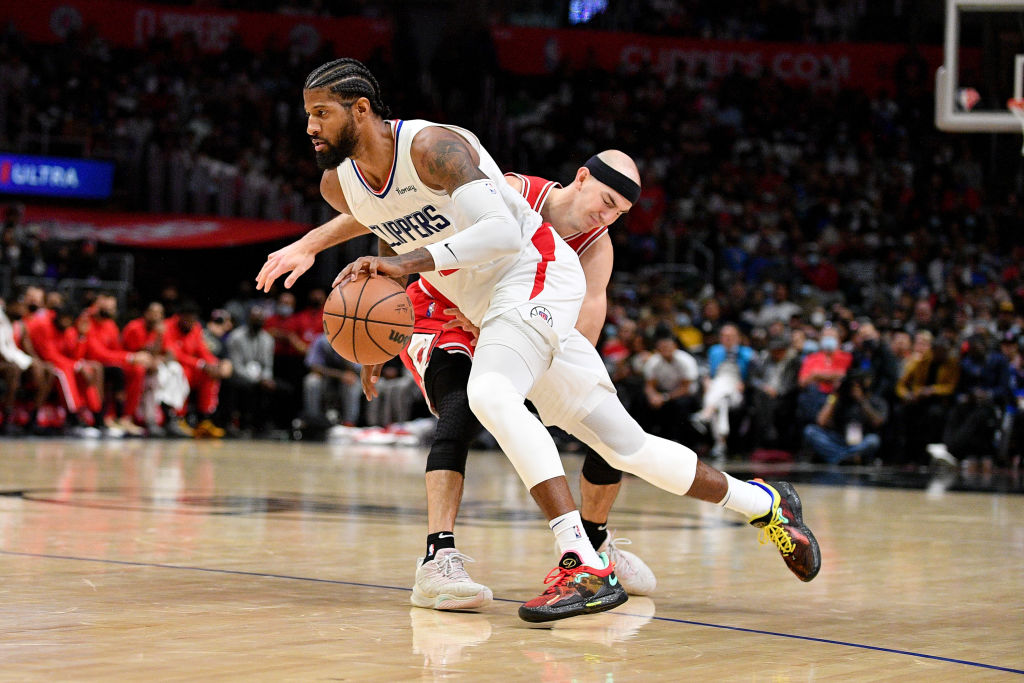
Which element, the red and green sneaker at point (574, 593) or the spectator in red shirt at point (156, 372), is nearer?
the red and green sneaker at point (574, 593)

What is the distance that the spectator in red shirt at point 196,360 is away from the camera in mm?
16438

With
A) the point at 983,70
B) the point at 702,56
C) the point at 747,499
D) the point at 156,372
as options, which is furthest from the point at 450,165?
the point at 702,56

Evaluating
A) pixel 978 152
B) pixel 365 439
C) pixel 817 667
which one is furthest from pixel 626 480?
pixel 978 152

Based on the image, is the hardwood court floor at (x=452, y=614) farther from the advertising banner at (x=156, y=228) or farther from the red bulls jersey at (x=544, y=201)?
the advertising banner at (x=156, y=228)

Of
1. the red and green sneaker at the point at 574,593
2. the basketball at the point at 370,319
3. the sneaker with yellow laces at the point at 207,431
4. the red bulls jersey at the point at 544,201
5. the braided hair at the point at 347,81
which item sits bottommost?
the sneaker with yellow laces at the point at 207,431

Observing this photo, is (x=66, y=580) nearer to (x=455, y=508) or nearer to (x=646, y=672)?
(x=455, y=508)

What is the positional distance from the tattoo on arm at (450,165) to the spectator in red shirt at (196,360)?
12.4 meters

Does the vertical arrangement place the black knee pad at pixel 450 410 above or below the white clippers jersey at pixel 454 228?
below

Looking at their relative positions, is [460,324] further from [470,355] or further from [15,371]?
[15,371]

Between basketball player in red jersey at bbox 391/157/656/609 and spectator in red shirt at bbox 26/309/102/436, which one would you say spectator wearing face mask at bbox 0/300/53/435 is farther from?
basketball player in red jersey at bbox 391/157/656/609

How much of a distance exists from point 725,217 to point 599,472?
58.4 ft

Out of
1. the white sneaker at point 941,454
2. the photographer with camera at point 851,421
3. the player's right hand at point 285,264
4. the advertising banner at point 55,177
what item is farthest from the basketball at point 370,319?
the advertising banner at point 55,177

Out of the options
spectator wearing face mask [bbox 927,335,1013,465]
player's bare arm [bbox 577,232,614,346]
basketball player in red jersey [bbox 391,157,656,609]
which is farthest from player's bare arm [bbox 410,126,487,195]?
spectator wearing face mask [bbox 927,335,1013,465]

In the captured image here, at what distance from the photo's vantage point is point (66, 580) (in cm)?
460
